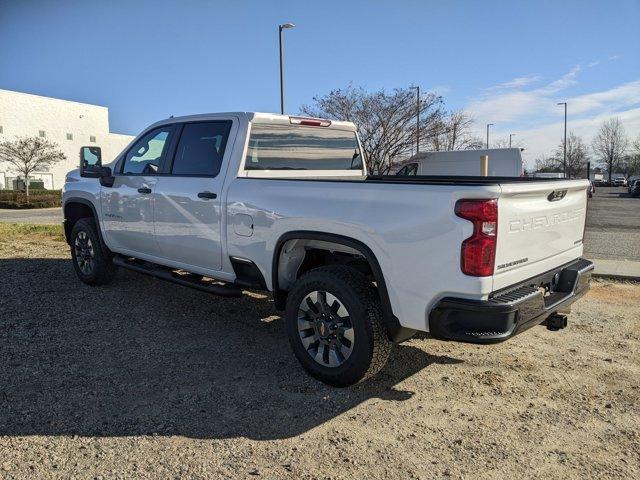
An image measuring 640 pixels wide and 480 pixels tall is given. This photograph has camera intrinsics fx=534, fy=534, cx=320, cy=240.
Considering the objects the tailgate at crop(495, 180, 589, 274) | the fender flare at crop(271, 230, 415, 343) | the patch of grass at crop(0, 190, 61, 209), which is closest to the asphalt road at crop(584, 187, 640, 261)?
the tailgate at crop(495, 180, 589, 274)

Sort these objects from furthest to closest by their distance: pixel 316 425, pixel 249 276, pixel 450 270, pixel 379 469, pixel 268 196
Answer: pixel 249 276 < pixel 268 196 < pixel 316 425 < pixel 450 270 < pixel 379 469

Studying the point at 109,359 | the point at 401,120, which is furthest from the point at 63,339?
the point at 401,120

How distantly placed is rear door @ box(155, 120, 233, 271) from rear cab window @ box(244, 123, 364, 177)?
0.27 m

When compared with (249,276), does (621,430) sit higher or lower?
lower

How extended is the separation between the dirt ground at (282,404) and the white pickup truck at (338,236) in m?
0.47

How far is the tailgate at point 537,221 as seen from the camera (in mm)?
3113

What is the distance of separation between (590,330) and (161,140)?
4.63m

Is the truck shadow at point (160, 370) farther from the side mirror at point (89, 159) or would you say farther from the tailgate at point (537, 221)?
the side mirror at point (89, 159)

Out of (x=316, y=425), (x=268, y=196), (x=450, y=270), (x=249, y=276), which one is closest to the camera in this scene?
(x=450, y=270)

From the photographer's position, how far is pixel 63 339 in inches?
187

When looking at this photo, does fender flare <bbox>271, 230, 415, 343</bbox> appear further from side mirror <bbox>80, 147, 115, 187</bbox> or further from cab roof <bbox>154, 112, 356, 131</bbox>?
side mirror <bbox>80, 147, 115, 187</bbox>

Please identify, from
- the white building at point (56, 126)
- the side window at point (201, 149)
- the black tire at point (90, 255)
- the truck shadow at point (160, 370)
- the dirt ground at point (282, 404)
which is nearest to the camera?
the dirt ground at point (282, 404)

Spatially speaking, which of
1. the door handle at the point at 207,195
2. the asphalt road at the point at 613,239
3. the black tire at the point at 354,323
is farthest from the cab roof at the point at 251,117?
the asphalt road at the point at 613,239

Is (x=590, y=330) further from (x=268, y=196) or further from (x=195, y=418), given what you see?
(x=195, y=418)
